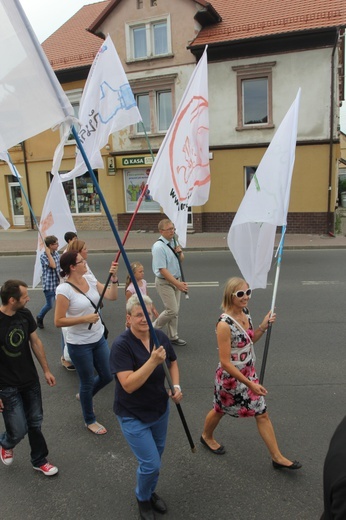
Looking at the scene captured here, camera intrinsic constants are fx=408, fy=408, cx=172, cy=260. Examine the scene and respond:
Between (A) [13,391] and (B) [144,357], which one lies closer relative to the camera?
(B) [144,357]

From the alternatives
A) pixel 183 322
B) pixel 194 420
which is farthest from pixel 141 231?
pixel 194 420

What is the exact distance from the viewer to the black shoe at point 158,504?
275cm

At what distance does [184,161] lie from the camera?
452 cm

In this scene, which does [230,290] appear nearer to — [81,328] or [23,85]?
[81,328]

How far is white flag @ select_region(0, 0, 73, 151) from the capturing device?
7.60ft

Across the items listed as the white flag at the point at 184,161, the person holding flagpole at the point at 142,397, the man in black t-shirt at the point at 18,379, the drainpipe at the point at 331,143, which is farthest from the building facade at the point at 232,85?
the person holding flagpole at the point at 142,397

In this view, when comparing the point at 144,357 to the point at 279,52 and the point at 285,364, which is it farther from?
the point at 279,52

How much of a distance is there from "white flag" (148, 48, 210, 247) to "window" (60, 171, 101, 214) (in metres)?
15.9

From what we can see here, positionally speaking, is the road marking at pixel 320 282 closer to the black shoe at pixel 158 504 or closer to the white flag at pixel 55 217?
the white flag at pixel 55 217

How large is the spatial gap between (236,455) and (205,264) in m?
8.26

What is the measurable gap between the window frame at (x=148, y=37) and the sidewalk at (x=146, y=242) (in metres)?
7.60

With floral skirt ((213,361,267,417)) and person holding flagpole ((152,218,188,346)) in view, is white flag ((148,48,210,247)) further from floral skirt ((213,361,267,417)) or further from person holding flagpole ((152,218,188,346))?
floral skirt ((213,361,267,417))

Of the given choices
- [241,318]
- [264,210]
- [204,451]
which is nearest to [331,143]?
[264,210]

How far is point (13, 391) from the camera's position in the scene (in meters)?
3.08
